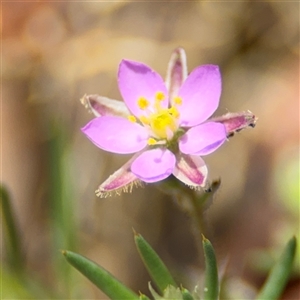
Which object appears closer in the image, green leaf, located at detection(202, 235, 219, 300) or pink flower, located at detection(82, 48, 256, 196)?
green leaf, located at detection(202, 235, 219, 300)

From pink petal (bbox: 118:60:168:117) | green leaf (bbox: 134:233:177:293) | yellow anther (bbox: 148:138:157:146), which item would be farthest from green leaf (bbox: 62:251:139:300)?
pink petal (bbox: 118:60:168:117)

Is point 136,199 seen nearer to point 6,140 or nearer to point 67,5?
point 6,140

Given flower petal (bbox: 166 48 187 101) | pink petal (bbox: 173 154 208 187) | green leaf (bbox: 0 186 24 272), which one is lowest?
green leaf (bbox: 0 186 24 272)

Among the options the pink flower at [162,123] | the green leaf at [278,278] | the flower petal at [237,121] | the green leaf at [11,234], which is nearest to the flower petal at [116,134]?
the pink flower at [162,123]

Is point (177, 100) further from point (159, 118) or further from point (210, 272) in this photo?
point (210, 272)

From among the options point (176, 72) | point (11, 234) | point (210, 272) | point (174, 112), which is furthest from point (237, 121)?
point (11, 234)

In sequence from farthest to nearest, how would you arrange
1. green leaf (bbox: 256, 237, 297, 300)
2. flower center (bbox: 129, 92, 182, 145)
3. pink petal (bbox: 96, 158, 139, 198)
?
green leaf (bbox: 256, 237, 297, 300) → flower center (bbox: 129, 92, 182, 145) → pink petal (bbox: 96, 158, 139, 198)

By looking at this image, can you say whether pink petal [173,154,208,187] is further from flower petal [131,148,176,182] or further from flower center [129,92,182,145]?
flower center [129,92,182,145]
